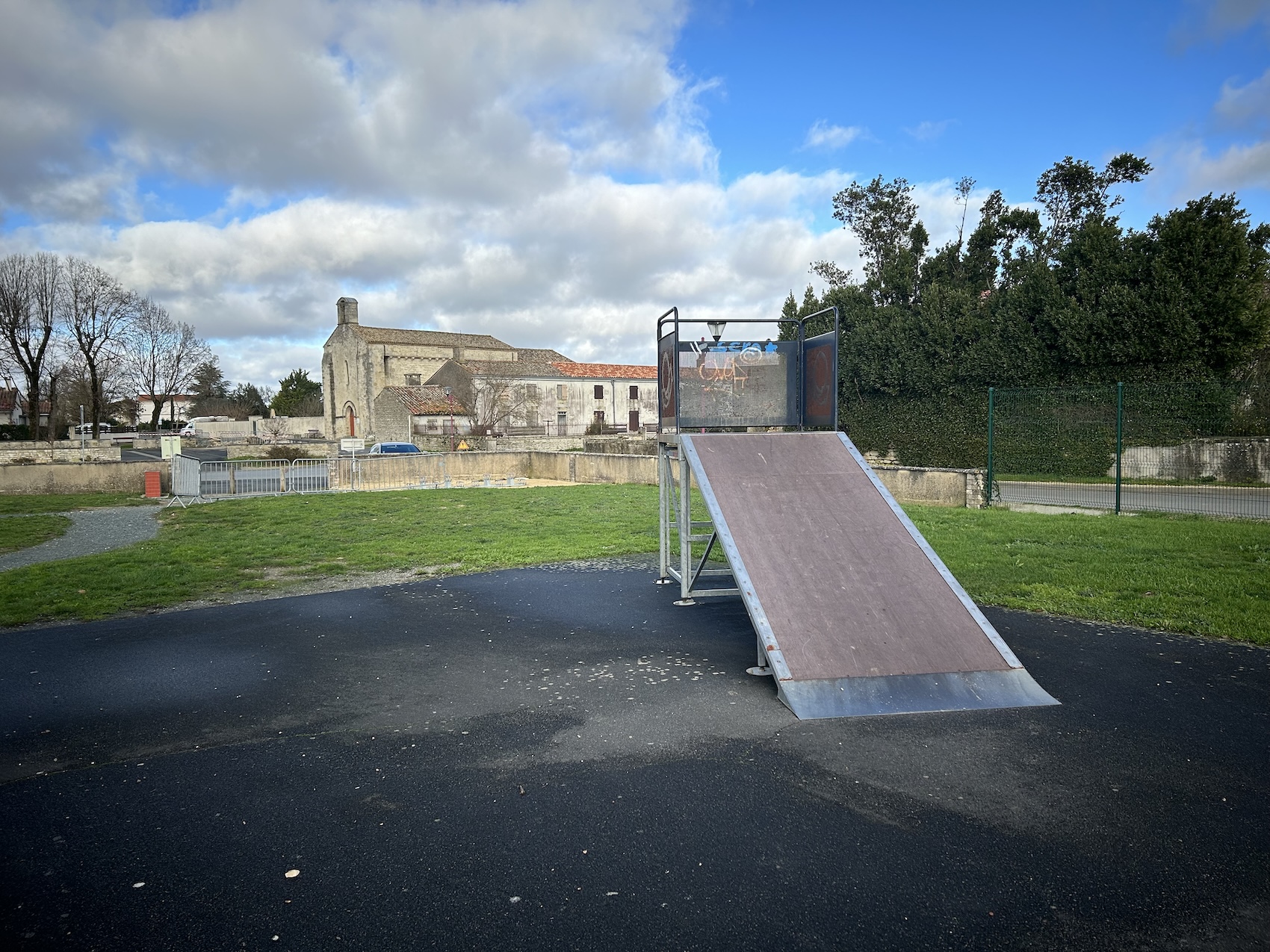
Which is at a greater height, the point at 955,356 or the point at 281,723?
the point at 955,356

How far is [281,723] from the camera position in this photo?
5.06 meters

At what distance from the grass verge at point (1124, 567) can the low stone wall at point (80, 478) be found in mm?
21145

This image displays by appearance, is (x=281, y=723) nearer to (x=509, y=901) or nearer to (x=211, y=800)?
(x=211, y=800)

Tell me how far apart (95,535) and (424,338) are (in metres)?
64.5

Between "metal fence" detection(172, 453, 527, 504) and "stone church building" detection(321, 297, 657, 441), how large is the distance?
35.9 meters

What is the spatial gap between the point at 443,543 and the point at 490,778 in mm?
8879

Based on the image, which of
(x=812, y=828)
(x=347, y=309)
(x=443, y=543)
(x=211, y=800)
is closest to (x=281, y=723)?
(x=211, y=800)

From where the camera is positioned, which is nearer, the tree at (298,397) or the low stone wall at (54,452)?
the low stone wall at (54,452)

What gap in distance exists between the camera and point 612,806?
3.88 meters

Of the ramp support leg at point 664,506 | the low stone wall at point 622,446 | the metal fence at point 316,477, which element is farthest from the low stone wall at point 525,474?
the ramp support leg at point 664,506

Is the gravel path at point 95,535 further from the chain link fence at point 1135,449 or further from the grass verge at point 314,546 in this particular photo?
the chain link fence at point 1135,449

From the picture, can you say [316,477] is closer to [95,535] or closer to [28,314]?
[95,535]

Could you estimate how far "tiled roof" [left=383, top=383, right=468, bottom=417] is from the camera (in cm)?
5881

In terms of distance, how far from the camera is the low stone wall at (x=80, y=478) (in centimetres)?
2188
